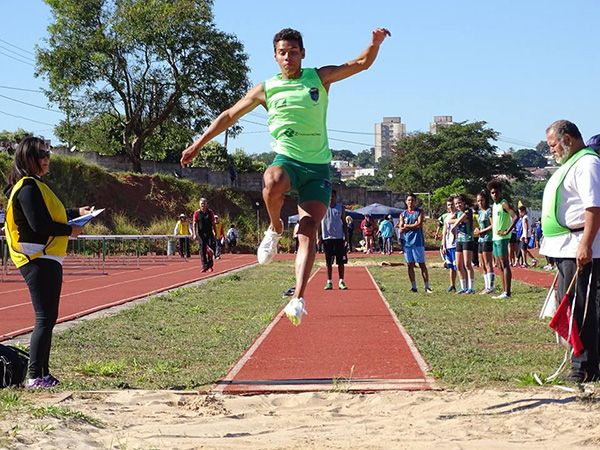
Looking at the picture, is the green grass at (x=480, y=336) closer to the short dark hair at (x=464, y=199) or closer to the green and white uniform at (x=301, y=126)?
the short dark hair at (x=464, y=199)

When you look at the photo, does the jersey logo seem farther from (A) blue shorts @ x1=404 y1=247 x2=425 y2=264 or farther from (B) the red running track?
(A) blue shorts @ x1=404 y1=247 x2=425 y2=264

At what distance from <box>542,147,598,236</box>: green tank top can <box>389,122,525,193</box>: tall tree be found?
89661 mm

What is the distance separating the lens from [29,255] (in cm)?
759

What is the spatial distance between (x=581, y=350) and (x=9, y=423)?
397 cm

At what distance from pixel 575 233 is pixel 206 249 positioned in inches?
750

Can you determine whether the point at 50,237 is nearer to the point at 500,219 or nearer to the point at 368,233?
the point at 500,219

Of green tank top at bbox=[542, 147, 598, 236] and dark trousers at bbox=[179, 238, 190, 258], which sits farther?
dark trousers at bbox=[179, 238, 190, 258]

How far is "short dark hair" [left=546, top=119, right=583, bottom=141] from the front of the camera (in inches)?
299

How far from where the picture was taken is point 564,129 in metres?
7.64

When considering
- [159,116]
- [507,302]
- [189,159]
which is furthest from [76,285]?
[159,116]

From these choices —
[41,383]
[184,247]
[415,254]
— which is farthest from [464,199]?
[184,247]

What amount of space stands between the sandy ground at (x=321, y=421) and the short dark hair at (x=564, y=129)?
1833 millimetres

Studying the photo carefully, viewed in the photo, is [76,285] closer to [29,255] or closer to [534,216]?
[29,255]

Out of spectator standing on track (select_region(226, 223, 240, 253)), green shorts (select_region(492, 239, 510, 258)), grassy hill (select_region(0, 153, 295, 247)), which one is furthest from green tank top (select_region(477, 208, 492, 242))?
spectator standing on track (select_region(226, 223, 240, 253))
